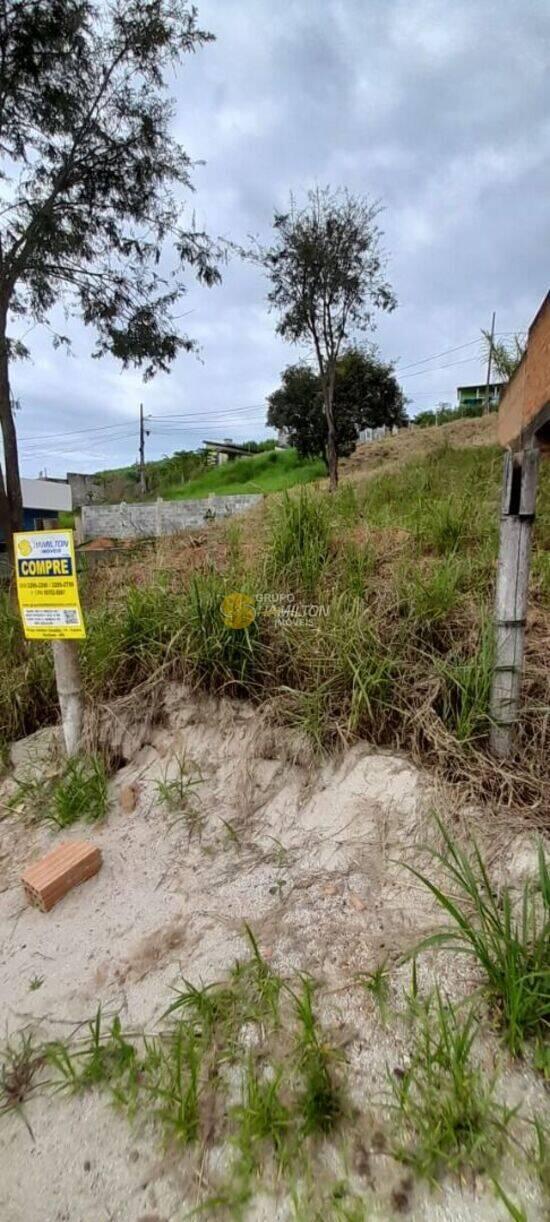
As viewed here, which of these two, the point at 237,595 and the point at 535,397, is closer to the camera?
the point at 535,397

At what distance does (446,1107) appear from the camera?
0.95 meters

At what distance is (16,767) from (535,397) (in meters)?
2.61

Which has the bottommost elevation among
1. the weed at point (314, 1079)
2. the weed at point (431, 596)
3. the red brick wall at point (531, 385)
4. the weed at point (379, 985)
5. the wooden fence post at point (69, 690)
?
the weed at point (314, 1079)

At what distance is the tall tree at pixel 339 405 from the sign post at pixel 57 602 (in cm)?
1470

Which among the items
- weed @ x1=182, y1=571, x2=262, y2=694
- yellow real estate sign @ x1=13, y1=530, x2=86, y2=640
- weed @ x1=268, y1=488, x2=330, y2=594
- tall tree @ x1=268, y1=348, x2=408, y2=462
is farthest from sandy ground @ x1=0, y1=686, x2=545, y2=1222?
tall tree @ x1=268, y1=348, x2=408, y2=462

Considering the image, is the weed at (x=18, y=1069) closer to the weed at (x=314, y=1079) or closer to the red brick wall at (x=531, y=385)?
the weed at (x=314, y=1079)

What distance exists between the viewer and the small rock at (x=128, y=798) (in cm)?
202

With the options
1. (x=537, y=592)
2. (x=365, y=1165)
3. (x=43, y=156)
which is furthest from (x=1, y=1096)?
(x=43, y=156)

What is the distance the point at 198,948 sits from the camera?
143cm

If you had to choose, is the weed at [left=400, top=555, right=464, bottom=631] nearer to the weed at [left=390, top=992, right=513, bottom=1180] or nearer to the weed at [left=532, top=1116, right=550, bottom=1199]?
the weed at [left=390, top=992, right=513, bottom=1180]

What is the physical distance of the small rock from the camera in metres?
2.02

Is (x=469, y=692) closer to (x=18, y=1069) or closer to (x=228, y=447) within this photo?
(x=18, y=1069)

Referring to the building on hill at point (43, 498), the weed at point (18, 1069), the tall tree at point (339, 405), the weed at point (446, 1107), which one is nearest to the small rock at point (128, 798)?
the weed at point (18, 1069)

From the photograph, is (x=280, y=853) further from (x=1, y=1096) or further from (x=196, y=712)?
(x=1, y=1096)
